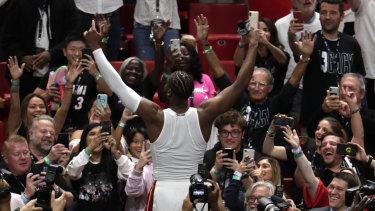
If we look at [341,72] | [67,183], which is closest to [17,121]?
[67,183]

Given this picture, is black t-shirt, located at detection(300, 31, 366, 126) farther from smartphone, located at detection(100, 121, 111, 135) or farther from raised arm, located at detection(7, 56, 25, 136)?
raised arm, located at detection(7, 56, 25, 136)

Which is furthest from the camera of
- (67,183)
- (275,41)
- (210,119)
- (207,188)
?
(275,41)

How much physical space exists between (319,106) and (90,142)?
2304 mm

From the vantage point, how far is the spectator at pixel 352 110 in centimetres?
766

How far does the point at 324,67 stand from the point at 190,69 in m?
1.25

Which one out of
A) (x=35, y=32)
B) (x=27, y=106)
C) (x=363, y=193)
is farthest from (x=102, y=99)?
(x=363, y=193)

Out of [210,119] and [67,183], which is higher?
[210,119]

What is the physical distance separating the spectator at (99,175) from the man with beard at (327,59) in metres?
2.04

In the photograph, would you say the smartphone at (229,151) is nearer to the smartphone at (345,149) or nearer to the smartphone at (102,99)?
the smartphone at (345,149)

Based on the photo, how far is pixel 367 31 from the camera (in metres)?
8.91

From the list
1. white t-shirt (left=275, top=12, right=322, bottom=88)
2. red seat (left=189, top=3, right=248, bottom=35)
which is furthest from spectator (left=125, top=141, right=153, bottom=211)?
red seat (left=189, top=3, right=248, bottom=35)

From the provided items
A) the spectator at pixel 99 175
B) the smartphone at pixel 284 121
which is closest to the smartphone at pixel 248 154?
the smartphone at pixel 284 121

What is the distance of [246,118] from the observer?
7.94 meters

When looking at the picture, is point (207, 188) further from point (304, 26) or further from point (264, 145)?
point (304, 26)
